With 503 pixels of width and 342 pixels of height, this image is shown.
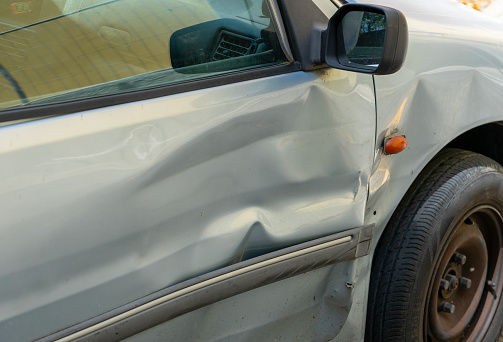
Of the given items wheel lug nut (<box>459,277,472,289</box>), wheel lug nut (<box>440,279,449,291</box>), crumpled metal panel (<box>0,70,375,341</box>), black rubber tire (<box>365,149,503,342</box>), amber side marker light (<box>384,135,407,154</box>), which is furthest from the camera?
wheel lug nut (<box>459,277,472,289</box>)

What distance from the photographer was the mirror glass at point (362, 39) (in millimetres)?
1644

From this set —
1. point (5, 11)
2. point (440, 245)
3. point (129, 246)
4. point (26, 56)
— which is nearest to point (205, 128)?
point (129, 246)

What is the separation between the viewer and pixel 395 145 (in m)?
1.90

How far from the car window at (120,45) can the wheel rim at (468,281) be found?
1075 millimetres

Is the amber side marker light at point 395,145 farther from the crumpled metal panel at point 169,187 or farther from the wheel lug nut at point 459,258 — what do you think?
the wheel lug nut at point 459,258

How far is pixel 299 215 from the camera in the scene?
1.72 meters

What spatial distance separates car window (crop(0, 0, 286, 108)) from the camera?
1397 mm

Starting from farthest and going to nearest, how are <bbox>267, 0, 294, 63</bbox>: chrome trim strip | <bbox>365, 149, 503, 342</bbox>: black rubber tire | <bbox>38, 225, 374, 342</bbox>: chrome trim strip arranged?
<bbox>365, 149, 503, 342</bbox>: black rubber tire < <bbox>267, 0, 294, 63</bbox>: chrome trim strip < <bbox>38, 225, 374, 342</bbox>: chrome trim strip

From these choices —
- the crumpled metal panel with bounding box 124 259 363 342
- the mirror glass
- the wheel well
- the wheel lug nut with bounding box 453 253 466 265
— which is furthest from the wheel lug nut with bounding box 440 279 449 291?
the mirror glass

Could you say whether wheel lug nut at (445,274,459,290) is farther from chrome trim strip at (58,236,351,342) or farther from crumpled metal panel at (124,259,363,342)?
chrome trim strip at (58,236,351,342)

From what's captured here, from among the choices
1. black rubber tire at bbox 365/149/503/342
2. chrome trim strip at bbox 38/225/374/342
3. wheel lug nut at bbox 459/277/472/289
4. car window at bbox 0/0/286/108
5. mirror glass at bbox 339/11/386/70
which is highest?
car window at bbox 0/0/286/108

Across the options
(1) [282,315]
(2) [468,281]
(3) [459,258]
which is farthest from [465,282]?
(1) [282,315]

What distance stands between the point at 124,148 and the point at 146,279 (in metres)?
0.31

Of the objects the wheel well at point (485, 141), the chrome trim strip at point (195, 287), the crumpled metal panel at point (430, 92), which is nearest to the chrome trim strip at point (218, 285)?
the chrome trim strip at point (195, 287)
